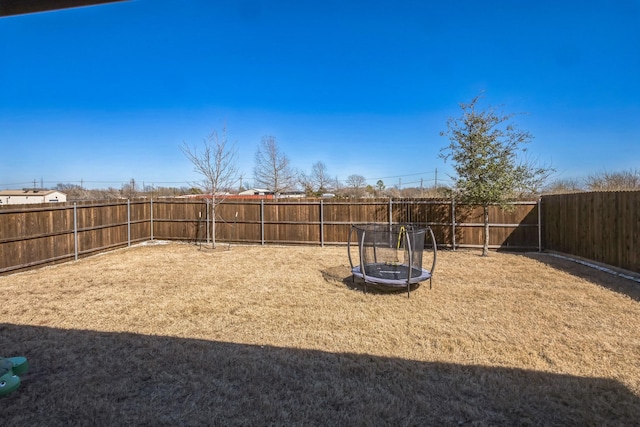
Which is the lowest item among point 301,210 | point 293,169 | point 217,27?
point 301,210

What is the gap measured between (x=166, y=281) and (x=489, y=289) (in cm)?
626

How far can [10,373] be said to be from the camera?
2.82 metres

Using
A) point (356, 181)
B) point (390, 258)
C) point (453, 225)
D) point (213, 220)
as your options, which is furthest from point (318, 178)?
point (390, 258)

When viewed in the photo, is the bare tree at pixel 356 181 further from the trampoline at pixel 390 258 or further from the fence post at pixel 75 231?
the trampoline at pixel 390 258

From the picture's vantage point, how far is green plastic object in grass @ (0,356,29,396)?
2.69 metres

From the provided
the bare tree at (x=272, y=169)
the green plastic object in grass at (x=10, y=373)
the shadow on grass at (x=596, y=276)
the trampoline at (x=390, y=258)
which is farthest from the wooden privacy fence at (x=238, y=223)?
the bare tree at (x=272, y=169)

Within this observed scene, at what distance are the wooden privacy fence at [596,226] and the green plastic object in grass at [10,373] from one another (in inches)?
373

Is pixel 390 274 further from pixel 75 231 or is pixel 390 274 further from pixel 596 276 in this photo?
pixel 75 231

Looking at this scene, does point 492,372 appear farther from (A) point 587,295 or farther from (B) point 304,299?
(A) point 587,295

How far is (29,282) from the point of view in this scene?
6.75 metres

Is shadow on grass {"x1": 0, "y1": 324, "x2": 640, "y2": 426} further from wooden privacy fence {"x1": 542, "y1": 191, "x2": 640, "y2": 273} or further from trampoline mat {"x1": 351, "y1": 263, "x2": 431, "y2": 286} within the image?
wooden privacy fence {"x1": 542, "y1": 191, "x2": 640, "y2": 273}

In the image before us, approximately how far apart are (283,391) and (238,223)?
10374 millimetres

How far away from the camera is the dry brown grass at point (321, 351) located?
2574 mm

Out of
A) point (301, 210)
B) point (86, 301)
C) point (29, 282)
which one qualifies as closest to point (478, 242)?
point (301, 210)
